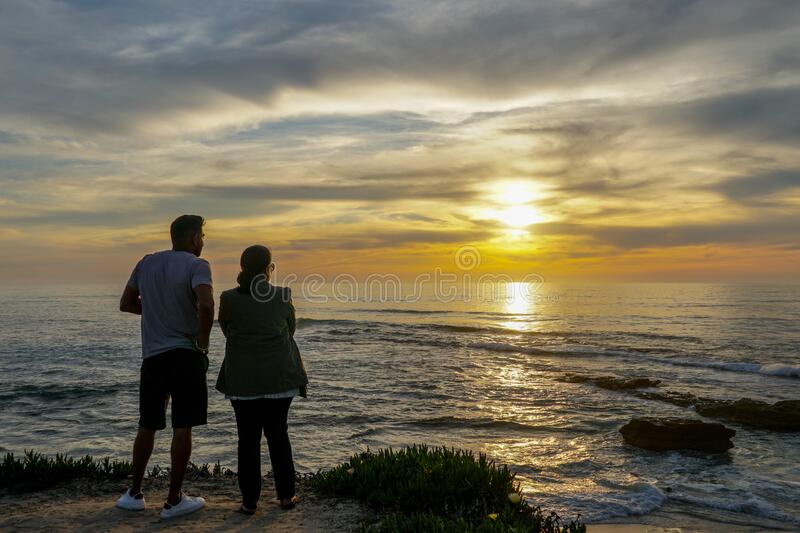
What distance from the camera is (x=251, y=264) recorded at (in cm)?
521

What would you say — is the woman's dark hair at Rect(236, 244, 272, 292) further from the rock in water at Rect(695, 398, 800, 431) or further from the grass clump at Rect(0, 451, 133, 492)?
the rock in water at Rect(695, 398, 800, 431)

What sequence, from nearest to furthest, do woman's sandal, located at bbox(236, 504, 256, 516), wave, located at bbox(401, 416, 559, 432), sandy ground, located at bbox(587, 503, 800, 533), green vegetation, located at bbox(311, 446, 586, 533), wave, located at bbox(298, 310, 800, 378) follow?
1. green vegetation, located at bbox(311, 446, 586, 533)
2. woman's sandal, located at bbox(236, 504, 256, 516)
3. sandy ground, located at bbox(587, 503, 800, 533)
4. wave, located at bbox(401, 416, 559, 432)
5. wave, located at bbox(298, 310, 800, 378)

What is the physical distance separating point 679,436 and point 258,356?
28.5 feet

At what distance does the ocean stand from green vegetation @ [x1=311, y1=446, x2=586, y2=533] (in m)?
1.72

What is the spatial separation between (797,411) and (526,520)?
36.8 feet

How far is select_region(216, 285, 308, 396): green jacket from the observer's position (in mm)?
5184

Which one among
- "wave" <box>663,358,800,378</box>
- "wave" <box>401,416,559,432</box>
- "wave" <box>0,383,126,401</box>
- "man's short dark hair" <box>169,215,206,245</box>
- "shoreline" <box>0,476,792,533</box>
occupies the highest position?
"man's short dark hair" <box>169,215,206,245</box>

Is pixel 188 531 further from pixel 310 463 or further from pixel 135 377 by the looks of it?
pixel 135 377

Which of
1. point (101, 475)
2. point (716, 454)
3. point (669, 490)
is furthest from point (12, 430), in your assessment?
point (716, 454)

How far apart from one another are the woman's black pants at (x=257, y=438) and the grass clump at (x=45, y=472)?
2.22m

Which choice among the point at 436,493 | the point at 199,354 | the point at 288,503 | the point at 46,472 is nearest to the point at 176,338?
the point at 199,354

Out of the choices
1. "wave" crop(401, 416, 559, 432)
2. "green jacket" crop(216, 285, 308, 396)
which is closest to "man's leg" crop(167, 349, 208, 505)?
"green jacket" crop(216, 285, 308, 396)

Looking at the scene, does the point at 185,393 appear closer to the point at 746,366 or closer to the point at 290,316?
the point at 290,316

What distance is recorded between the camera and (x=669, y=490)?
7.81 metres
